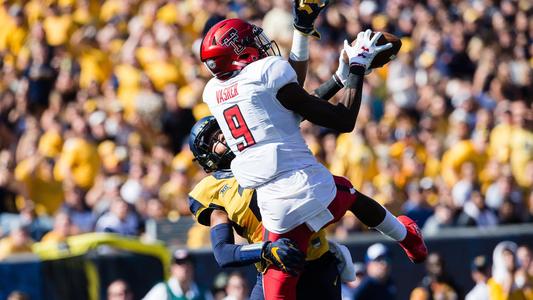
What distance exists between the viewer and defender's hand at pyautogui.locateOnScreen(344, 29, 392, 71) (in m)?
6.49

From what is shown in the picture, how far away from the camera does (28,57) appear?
15.1 metres

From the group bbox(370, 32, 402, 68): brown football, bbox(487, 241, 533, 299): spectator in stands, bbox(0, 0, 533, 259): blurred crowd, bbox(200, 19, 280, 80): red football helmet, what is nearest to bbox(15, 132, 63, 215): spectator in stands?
bbox(0, 0, 533, 259): blurred crowd

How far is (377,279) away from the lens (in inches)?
443

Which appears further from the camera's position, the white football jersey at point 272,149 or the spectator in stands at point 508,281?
the spectator in stands at point 508,281

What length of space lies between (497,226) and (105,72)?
4943mm

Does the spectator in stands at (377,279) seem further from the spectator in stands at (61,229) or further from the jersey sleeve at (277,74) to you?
the jersey sleeve at (277,74)

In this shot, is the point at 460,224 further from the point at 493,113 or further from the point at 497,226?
the point at 493,113

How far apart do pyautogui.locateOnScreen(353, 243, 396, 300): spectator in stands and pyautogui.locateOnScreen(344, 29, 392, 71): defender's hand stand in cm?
479

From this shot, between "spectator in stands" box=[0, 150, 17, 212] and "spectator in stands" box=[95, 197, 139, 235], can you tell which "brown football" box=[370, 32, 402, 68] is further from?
"spectator in stands" box=[0, 150, 17, 212]

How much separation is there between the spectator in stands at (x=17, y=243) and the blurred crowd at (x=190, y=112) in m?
0.01

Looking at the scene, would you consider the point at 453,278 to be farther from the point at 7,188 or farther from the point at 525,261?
the point at 7,188

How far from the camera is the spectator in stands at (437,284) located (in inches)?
456

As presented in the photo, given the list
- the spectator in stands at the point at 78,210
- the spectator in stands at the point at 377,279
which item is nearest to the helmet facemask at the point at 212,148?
the spectator in stands at the point at 377,279

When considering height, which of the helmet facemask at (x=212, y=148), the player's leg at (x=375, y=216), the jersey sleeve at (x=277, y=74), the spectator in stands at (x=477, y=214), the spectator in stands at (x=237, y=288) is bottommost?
the spectator in stands at (x=477, y=214)
